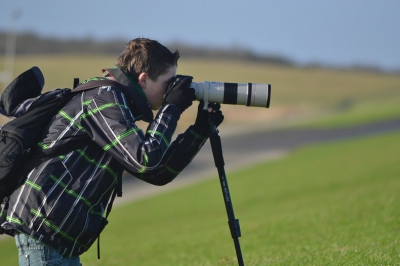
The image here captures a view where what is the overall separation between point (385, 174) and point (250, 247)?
13659 mm

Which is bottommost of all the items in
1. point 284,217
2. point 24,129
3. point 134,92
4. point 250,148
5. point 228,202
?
point 250,148

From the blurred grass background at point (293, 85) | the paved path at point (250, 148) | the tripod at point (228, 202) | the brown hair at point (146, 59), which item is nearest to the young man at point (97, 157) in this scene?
the brown hair at point (146, 59)

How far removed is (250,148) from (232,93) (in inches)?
1493

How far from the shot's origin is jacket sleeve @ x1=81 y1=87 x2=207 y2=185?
3896 mm

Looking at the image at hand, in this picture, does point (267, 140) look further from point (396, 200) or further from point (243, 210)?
point (396, 200)

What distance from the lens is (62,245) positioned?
4051 mm

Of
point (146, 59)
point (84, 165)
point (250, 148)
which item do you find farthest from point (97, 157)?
point (250, 148)

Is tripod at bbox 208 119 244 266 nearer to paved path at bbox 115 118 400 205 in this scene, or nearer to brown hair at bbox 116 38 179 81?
brown hair at bbox 116 38 179 81

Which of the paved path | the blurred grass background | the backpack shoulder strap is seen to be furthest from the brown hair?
the blurred grass background

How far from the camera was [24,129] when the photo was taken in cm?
395

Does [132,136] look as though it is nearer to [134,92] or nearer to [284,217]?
[134,92]

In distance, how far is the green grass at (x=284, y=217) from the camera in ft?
25.5

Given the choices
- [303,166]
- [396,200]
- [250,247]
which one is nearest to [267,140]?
[303,166]

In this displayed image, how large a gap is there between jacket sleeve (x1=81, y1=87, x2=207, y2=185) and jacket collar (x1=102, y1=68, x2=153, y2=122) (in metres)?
0.08
